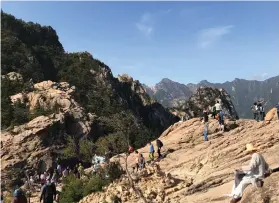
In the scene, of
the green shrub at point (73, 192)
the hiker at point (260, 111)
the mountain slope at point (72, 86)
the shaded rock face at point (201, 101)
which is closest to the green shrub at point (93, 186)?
the green shrub at point (73, 192)

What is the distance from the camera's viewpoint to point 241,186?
1150 centimetres

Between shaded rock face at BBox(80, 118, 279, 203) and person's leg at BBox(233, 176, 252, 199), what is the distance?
180mm

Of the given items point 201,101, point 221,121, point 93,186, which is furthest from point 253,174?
point 201,101

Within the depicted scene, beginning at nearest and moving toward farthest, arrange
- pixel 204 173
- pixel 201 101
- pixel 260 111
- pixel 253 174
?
pixel 253 174, pixel 204 173, pixel 260 111, pixel 201 101

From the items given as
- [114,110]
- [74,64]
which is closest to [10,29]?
[74,64]

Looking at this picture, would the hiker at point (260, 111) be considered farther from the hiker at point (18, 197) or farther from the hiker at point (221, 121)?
the hiker at point (18, 197)

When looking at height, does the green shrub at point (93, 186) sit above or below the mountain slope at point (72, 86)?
below

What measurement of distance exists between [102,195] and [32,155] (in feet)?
64.5

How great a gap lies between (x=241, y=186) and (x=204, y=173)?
7219 mm

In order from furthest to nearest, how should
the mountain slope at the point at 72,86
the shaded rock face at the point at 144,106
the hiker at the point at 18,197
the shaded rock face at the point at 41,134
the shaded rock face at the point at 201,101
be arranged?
the shaded rock face at the point at 144,106, the shaded rock face at the point at 201,101, the mountain slope at the point at 72,86, the shaded rock face at the point at 41,134, the hiker at the point at 18,197

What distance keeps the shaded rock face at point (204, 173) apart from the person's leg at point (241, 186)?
180 millimetres

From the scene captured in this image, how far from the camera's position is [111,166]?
2352 centimetres

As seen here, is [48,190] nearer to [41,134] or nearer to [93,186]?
[93,186]

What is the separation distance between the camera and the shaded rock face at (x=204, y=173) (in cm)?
1459
